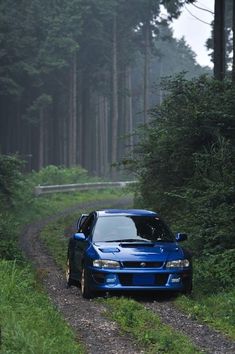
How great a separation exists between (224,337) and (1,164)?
16.9 m

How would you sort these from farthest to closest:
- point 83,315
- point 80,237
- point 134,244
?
point 80,237 → point 134,244 → point 83,315

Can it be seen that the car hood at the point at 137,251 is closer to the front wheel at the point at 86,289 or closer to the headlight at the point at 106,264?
the headlight at the point at 106,264

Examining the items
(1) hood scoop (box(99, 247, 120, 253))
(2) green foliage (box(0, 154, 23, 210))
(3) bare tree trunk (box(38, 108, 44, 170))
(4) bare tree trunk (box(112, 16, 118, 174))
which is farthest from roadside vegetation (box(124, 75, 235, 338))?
(3) bare tree trunk (box(38, 108, 44, 170))

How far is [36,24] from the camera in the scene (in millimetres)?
48969

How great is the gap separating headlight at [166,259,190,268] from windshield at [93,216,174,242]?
2.94 feet

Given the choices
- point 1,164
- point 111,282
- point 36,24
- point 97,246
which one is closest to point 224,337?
point 111,282

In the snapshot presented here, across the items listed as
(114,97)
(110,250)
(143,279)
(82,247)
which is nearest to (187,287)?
(143,279)

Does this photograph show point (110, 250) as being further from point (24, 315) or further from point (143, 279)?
point (24, 315)

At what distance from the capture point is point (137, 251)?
1059 cm

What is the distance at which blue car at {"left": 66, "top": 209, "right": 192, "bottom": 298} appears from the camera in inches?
408

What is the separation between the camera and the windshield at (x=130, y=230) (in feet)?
37.4

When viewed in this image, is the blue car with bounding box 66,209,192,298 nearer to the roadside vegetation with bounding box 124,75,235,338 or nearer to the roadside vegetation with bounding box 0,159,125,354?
the roadside vegetation with bounding box 124,75,235,338

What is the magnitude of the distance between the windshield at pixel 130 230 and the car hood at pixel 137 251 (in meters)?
0.33

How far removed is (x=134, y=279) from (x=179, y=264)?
2.85 feet
